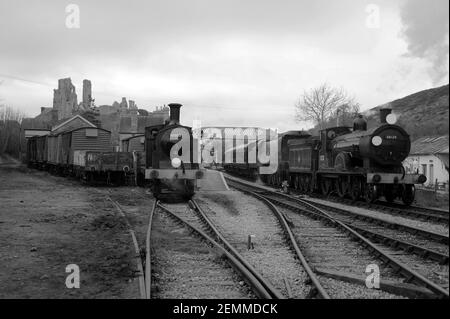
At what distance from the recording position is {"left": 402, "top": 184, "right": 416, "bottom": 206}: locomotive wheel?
650 inches

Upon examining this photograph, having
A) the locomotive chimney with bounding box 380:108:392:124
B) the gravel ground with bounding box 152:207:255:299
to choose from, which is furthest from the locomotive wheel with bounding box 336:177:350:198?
the gravel ground with bounding box 152:207:255:299

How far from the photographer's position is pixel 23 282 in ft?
20.6

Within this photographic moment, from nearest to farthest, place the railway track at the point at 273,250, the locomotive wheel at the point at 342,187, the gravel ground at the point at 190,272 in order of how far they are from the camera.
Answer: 1. the gravel ground at the point at 190,272
2. the railway track at the point at 273,250
3. the locomotive wheel at the point at 342,187

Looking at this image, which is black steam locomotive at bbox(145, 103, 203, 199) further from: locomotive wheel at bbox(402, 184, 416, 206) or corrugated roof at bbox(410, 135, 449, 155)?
corrugated roof at bbox(410, 135, 449, 155)

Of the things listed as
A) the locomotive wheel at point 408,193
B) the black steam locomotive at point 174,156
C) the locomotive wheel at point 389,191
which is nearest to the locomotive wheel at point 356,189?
the locomotive wheel at point 389,191

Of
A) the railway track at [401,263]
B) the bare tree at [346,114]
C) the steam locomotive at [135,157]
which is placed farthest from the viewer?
the bare tree at [346,114]

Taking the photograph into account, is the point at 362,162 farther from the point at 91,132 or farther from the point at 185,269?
the point at 91,132

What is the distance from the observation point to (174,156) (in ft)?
54.9

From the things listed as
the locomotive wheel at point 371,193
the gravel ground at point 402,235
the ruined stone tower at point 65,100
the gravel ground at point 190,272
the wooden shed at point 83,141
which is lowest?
the gravel ground at point 190,272

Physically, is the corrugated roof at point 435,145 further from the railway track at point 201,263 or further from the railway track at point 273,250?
the railway track at point 201,263

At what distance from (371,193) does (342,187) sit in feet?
8.17

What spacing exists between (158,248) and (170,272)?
5.49 ft

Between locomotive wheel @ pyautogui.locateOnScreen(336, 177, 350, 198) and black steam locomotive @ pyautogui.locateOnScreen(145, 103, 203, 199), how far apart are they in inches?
239

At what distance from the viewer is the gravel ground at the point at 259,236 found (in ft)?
21.8
